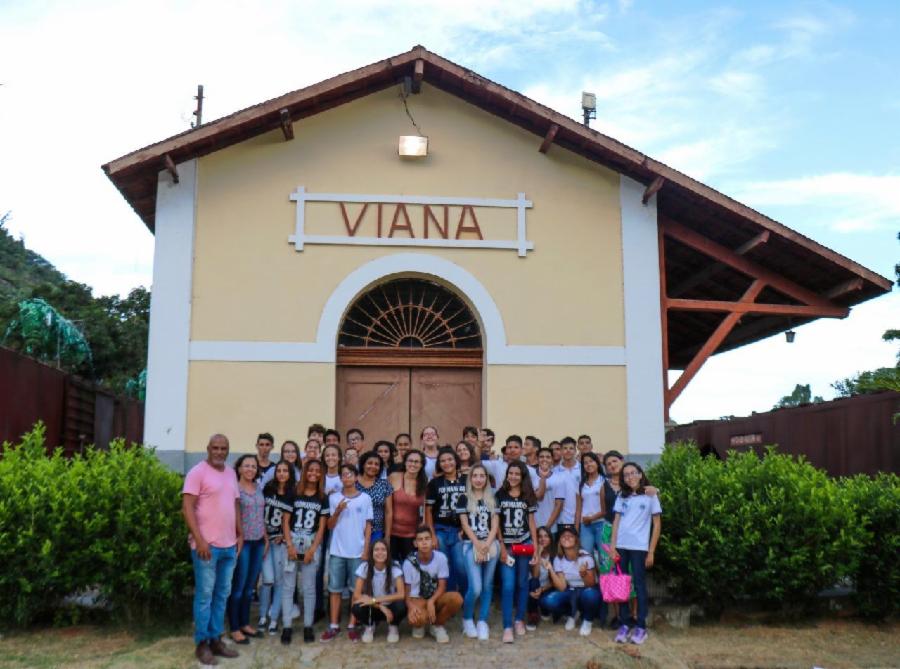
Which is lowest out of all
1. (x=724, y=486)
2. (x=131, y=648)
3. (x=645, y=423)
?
(x=131, y=648)

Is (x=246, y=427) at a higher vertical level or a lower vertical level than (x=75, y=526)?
higher

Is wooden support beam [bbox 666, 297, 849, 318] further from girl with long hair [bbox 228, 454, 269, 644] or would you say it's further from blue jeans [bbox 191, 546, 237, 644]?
blue jeans [bbox 191, 546, 237, 644]

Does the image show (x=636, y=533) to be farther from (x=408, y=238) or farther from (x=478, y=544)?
(x=408, y=238)

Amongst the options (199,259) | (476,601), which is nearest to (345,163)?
(199,259)

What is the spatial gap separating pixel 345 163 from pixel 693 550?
19.5ft

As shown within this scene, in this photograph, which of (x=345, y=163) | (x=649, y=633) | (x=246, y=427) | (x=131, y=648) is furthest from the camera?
(x=345, y=163)

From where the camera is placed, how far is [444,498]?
7.48m

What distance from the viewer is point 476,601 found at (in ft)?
26.0

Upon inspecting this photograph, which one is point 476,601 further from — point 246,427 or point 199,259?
point 199,259

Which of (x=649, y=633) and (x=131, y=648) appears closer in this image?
(x=131, y=648)

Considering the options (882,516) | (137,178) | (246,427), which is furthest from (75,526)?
(882,516)

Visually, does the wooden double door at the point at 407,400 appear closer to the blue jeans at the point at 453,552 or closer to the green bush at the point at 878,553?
the blue jeans at the point at 453,552

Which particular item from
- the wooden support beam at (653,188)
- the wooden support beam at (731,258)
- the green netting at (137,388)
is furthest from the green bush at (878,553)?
the green netting at (137,388)

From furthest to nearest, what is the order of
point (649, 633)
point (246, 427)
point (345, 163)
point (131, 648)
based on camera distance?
1. point (345, 163)
2. point (246, 427)
3. point (649, 633)
4. point (131, 648)
